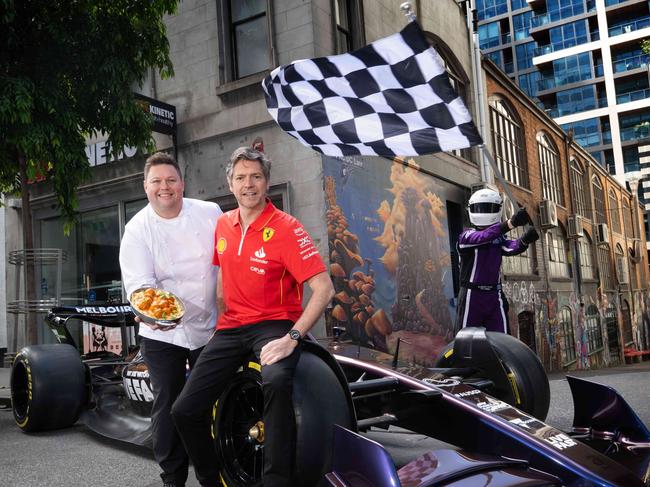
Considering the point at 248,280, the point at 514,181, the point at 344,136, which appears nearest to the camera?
the point at 248,280

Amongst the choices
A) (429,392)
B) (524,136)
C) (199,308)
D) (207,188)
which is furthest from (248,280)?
(524,136)

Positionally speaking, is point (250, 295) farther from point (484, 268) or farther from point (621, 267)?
point (621, 267)

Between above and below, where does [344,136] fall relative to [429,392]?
above

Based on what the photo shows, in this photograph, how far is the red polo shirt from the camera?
8.75 feet

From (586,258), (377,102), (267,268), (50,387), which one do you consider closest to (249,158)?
(267,268)

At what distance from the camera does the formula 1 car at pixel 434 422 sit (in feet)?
7.61

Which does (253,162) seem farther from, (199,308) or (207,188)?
(207,188)

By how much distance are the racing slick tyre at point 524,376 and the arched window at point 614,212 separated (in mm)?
29855

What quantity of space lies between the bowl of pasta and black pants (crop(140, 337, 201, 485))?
0.78ft

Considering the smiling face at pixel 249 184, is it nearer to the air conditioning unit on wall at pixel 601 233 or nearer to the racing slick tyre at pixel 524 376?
the racing slick tyre at pixel 524 376

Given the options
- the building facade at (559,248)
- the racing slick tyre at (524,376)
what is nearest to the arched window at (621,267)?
the building facade at (559,248)

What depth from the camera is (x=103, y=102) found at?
8750 millimetres

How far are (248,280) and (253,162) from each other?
506 mm

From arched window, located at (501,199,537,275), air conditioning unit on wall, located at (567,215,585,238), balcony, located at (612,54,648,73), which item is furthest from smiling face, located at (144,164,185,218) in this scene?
balcony, located at (612,54,648,73)
